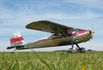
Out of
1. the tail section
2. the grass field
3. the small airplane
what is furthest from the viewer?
the tail section

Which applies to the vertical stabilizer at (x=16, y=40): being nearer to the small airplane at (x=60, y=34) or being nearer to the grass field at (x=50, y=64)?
the small airplane at (x=60, y=34)

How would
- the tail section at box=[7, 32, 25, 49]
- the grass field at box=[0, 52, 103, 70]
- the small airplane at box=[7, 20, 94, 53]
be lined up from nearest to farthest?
the grass field at box=[0, 52, 103, 70] → the small airplane at box=[7, 20, 94, 53] → the tail section at box=[7, 32, 25, 49]

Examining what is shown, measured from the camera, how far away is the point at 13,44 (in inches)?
810

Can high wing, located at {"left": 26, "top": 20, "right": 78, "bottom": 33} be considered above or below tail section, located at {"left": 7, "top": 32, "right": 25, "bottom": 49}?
above

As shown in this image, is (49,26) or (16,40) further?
(16,40)

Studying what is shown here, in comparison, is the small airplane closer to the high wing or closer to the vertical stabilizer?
the high wing

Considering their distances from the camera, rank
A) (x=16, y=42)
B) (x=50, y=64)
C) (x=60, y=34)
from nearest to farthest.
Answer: (x=50, y=64) < (x=60, y=34) < (x=16, y=42)

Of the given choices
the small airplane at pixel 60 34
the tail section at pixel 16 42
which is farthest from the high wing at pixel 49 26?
the tail section at pixel 16 42

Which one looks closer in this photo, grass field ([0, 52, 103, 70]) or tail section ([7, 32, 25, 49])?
grass field ([0, 52, 103, 70])

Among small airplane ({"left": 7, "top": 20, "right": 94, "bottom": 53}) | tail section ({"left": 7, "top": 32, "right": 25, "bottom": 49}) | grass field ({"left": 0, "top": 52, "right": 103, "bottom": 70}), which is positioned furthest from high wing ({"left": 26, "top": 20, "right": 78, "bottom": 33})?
grass field ({"left": 0, "top": 52, "right": 103, "bottom": 70})

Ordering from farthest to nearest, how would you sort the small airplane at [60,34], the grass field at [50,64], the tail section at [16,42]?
the tail section at [16,42]
the small airplane at [60,34]
the grass field at [50,64]

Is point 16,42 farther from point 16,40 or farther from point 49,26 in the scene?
point 49,26

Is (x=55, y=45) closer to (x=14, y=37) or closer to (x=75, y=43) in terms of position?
(x=75, y=43)

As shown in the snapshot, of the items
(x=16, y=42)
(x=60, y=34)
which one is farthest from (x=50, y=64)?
(x=16, y=42)
